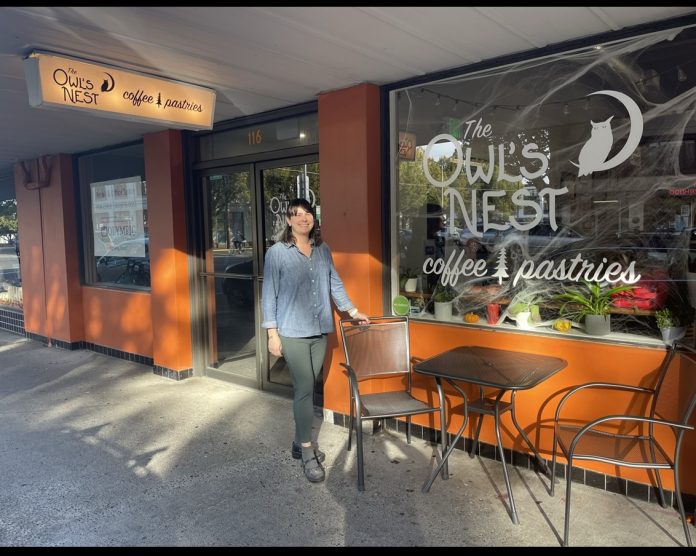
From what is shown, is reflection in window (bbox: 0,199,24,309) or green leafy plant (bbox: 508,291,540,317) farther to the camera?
reflection in window (bbox: 0,199,24,309)

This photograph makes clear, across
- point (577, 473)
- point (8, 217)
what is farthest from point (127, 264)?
point (577, 473)

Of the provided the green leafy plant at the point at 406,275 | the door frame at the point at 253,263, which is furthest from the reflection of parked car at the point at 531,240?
the door frame at the point at 253,263

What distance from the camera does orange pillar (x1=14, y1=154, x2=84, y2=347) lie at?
678cm

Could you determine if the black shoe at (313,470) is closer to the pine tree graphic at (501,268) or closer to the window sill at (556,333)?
the window sill at (556,333)

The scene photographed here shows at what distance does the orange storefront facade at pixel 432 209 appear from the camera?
2.98 metres

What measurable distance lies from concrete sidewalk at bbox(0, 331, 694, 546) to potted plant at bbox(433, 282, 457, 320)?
95 centimetres

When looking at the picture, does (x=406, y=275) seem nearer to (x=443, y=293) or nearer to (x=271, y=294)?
(x=443, y=293)

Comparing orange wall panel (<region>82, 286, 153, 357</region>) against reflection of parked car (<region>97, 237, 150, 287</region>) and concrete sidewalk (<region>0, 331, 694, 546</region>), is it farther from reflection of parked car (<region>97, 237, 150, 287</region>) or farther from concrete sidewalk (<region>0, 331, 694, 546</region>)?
concrete sidewalk (<region>0, 331, 694, 546</region>)

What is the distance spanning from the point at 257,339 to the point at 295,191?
148 cm

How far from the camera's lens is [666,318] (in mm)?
2920

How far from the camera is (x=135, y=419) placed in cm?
438

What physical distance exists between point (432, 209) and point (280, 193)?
154 cm

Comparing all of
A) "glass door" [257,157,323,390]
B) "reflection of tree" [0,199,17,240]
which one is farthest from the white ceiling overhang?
"reflection of tree" [0,199,17,240]

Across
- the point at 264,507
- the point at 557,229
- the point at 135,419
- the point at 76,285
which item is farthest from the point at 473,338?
the point at 76,285
